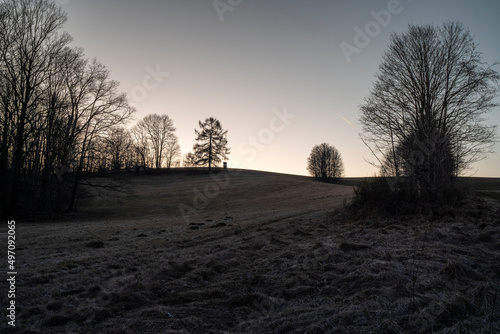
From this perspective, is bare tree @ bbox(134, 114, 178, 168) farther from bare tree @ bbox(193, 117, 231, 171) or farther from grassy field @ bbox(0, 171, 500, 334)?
grassy field @ bbox(0, 171, 500, 334)

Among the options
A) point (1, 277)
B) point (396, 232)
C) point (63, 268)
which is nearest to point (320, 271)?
point (396, 232)

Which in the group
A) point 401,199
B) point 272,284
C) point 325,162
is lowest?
point 272,284

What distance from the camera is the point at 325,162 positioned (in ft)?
231

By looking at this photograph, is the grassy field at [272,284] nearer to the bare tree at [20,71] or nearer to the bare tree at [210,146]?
the bare tree at [20,71]

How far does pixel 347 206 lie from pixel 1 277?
12.9 m

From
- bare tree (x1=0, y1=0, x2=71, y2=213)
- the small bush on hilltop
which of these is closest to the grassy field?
the small bush on hilltop

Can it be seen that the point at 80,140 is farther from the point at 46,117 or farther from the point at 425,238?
the point at 425,238

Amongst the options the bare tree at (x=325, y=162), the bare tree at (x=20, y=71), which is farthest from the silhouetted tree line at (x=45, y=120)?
the bare tree at (x=325, y=162)

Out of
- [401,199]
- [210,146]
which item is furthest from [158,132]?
[401,199]

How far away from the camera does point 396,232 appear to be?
883 centimetres

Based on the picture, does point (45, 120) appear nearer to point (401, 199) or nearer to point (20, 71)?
point (20, 71)

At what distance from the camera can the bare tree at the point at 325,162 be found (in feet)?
231

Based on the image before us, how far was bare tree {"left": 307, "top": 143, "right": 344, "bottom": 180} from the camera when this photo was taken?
70375mm

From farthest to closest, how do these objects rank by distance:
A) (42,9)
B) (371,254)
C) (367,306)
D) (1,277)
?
1. (42,9)
2. (371,254)
3. (1,277)
4. (367,306)
